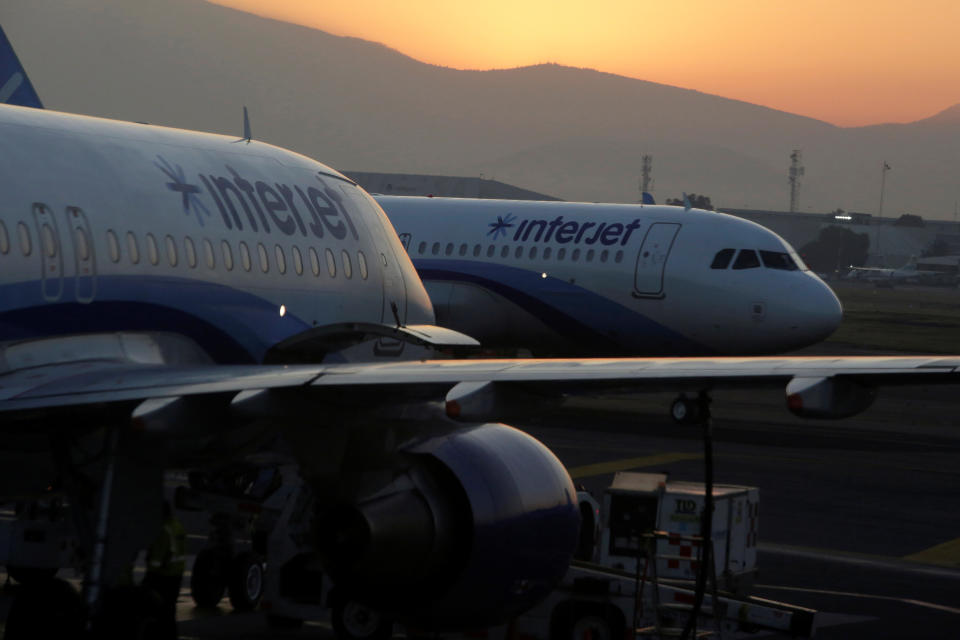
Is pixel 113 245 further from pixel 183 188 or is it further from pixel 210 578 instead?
pixel 210 578

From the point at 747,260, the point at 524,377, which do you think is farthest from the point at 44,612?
the point at 747,260

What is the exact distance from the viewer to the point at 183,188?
13766 millimetres

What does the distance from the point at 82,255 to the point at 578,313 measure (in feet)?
82.4

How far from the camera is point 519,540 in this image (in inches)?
468

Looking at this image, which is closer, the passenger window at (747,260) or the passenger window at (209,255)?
the passenger window at (209,255)

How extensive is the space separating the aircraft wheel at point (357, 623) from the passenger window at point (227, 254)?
315cm

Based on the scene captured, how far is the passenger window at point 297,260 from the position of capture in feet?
50.1

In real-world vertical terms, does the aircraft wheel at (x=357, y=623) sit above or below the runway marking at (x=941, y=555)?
below

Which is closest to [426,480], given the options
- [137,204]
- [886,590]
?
[137,204]

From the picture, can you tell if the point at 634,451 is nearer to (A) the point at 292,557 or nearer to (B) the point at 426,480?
(A) the point at 292,557

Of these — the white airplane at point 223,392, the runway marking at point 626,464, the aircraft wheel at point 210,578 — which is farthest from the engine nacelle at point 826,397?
the runway marking at point 626,464

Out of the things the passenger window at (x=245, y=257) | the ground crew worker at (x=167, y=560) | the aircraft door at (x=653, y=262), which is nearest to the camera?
the ground crew worker at (x=167, y=560)

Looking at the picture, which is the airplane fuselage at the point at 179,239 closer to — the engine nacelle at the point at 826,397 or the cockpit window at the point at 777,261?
the engine nacelle at the point at 826,397

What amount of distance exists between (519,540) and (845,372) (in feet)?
13.0
